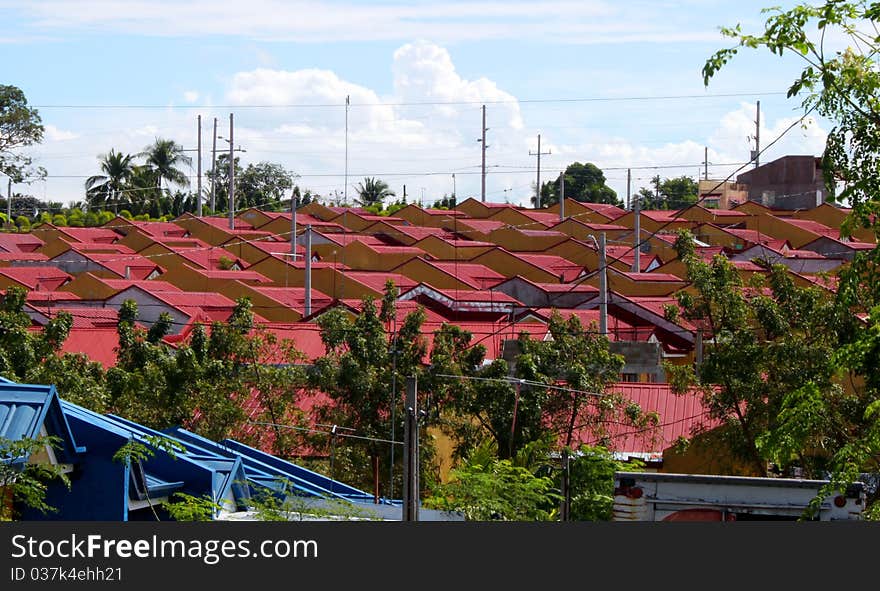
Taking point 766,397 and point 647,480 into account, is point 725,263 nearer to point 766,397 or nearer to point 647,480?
point 766,397

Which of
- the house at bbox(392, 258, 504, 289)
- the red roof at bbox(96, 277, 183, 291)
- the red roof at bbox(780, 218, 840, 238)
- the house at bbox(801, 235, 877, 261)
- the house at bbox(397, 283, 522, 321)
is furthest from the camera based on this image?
the red roof at bbox(780, 218, 840, 238)

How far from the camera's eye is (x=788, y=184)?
7694cm

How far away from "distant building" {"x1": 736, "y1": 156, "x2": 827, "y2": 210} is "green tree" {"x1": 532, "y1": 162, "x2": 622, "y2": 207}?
15.2 metres

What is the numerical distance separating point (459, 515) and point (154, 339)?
13.0 m

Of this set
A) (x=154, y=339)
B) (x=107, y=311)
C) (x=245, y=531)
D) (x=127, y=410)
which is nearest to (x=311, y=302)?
(x=107, y=311)

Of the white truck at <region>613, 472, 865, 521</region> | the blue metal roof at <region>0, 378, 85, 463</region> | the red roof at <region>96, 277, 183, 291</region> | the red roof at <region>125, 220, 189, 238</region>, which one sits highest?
the red roof at <region>125, 220, 189, 238</region>

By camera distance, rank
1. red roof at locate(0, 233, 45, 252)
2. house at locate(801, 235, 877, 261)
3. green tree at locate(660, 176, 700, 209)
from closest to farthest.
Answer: house at locate(801, 235, 877, 261) < red roof at locate(0, 233, 45, 252) < green tree at locate(660, 176, 700, 209)

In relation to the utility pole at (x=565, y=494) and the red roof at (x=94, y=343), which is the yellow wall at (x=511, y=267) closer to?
the red roof at (x=94, y=343)

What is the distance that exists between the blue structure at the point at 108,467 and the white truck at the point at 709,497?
3.74m

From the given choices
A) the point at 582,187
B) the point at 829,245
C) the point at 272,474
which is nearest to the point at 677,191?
the point at 582,187

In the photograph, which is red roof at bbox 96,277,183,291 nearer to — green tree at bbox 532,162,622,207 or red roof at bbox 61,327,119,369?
red roof at bbox 61,327,119,369

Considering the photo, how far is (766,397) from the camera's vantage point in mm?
19266

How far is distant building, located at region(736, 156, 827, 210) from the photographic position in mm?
74375

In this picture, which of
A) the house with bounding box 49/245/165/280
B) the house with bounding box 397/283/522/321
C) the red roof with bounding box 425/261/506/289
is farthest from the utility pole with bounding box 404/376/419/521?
the house with bounding box 49/245/165/280
